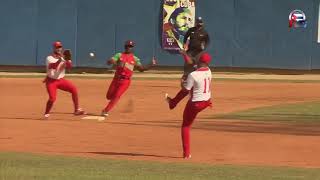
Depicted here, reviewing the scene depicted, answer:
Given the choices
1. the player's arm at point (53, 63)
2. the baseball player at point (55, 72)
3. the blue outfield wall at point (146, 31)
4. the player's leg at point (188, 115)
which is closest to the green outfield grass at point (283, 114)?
the baseball player at point (55, 72)

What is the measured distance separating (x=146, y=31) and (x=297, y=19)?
7013mm

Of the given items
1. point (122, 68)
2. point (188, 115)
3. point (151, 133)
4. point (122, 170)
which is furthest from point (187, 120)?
point (122, 68)

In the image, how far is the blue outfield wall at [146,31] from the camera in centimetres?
3712

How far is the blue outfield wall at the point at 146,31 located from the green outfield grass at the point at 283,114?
13955 millimetres

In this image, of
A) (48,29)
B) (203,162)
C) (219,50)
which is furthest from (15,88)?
(203,162)

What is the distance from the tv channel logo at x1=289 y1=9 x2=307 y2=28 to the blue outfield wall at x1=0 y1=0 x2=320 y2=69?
8.5 inches

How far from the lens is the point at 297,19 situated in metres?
36.8

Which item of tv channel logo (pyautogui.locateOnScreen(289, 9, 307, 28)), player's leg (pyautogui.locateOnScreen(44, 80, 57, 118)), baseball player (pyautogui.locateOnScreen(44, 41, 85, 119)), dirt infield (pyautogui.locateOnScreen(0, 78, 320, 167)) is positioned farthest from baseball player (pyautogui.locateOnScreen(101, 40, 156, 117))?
tv channel logo (pyautogui.locateOnScreen(289, 9, 307, 28))

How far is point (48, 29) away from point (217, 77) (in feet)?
27.9

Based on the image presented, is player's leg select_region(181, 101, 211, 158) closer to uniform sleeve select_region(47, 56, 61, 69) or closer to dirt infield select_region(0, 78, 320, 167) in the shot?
dirt infield select_region(0, 78, 320, 167)

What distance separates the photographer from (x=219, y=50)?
3772 cm

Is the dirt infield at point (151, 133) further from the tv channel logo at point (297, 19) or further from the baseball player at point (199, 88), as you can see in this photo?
the tv channel logo at point (297, 19)

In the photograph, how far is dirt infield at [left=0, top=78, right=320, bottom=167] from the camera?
14570mm

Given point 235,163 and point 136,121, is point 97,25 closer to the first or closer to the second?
point 136,121
